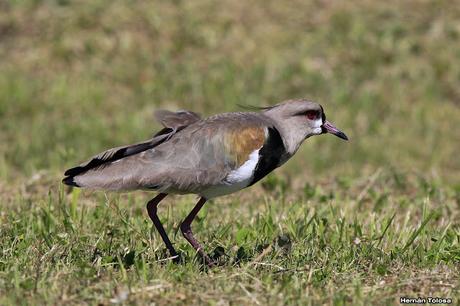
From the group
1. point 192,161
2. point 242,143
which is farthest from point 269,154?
point 192,161

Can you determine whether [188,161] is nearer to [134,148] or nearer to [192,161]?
[192,161]

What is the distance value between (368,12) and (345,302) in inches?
371

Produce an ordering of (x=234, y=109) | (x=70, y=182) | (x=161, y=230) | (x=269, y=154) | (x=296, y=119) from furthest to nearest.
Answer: (x=234, y=109), (x=296, y=119), (x=161, y=230), (x=269, y=154), (x=70, y=182)

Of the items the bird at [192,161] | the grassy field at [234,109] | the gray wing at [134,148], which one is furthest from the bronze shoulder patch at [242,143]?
the grassy field at [234,109]

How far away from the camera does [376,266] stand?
18.7ft

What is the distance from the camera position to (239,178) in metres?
5.80

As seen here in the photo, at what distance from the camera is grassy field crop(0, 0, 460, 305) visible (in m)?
5.32

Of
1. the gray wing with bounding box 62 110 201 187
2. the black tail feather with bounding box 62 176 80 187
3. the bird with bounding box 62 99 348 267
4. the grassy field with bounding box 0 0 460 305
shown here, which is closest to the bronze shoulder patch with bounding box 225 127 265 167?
the bird with bounding box 62 99 348 267

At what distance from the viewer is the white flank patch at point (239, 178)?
580cm

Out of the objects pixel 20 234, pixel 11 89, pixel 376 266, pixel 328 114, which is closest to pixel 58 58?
pixel 11 89

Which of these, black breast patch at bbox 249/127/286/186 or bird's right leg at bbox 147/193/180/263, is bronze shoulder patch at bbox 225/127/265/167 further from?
bird's right leg at bbox 147/193/180/263

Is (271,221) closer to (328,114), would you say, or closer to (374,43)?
(328,114)

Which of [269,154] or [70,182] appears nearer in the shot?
[70,182]

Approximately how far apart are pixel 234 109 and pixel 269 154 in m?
5.91
